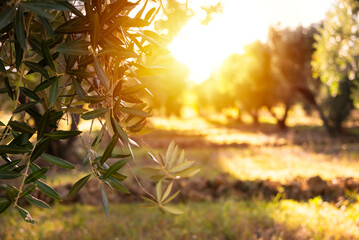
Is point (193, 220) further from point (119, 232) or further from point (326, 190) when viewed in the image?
point (326, 190)

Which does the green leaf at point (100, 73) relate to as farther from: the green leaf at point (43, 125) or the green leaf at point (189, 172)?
the green leaf at point (189, 172)

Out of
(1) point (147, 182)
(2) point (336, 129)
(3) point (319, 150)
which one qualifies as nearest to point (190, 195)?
(1) point (147, 182)

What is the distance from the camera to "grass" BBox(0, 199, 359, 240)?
545 cm

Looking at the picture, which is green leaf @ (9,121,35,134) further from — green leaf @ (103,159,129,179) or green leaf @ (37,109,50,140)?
green leaf @ (103,159,129,179)

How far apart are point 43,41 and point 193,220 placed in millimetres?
5599

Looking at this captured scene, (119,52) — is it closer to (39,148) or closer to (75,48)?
(75,48)

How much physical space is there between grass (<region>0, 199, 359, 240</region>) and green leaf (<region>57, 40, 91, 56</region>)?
4.52 metres

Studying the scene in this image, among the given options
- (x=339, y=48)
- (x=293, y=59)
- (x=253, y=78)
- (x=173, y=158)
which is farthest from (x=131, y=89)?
(x=253, y=78)

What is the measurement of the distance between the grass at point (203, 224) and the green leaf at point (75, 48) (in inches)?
178

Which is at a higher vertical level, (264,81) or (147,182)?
(264,81)

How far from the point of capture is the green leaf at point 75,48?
4.10 feet

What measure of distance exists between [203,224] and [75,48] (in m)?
5.43

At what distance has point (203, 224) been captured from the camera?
6188mm

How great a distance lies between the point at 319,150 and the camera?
19.8 metres
